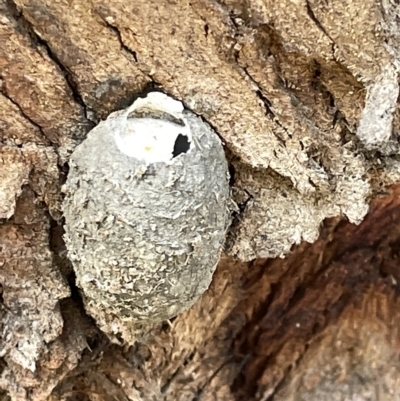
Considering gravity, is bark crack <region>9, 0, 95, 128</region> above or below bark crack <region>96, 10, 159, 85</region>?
A: below

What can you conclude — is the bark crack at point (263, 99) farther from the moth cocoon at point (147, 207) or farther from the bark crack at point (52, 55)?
the bark crack at point (52, 55)

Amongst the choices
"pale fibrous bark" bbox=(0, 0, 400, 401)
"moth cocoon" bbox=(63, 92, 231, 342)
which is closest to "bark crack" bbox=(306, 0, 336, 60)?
"pale fibrous bark" bbox=(0, 0, 400, 401)

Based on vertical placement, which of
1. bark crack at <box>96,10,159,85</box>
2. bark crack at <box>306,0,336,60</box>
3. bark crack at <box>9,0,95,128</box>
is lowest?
bark crack at <box>9,0,95,128</box>

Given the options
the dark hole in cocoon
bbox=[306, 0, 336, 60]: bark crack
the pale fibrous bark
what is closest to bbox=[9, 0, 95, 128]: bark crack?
the pale fibrous bark

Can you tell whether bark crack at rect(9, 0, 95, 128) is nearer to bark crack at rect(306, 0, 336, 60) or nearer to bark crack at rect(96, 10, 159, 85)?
bark crack at rect(96, 10, 159, 85)

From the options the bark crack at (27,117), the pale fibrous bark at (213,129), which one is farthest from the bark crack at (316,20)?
the bark crack at (27,117)

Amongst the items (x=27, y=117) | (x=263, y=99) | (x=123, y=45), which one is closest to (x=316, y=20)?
(x=263, y=99)

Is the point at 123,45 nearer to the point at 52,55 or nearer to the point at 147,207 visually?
the point at 52,55
